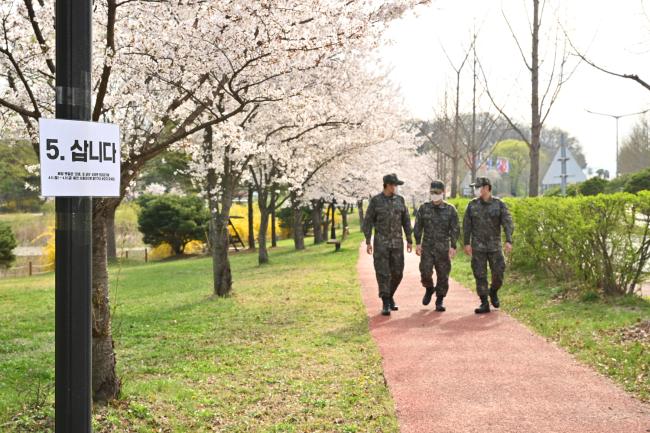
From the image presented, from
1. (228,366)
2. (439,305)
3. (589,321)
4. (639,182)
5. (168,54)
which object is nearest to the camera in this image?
(168,54)

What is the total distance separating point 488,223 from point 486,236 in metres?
0.20

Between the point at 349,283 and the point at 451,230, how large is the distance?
4388 mm

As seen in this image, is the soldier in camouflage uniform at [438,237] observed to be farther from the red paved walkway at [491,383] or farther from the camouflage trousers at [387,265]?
the red paved walkway at [491,383]

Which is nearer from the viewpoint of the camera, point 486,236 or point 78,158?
point 78,158

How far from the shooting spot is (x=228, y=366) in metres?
6.37

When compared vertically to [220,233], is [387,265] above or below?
below

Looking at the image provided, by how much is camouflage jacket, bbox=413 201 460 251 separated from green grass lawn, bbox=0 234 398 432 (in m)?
1.50

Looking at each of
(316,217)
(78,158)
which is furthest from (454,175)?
(78,158)

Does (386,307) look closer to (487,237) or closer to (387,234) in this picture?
(387,234)

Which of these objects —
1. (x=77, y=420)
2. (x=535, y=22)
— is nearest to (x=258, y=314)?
(x=77, y=420)

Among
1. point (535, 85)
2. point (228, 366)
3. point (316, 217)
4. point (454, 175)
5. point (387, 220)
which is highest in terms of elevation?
point (535, 85)

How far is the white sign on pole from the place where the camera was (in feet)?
8.91

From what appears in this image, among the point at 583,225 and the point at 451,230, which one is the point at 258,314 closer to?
the point at 451,230

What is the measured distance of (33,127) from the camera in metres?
5.37
